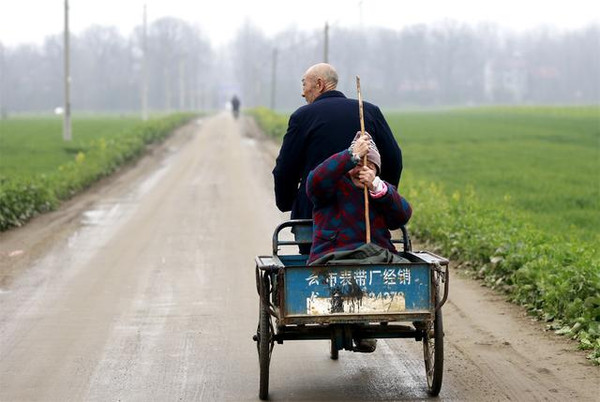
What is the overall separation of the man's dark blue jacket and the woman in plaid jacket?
240 millimetres

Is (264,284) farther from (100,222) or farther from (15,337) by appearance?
(100,222)

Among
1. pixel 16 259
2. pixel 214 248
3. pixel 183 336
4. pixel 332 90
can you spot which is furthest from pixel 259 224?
pixel 332 90

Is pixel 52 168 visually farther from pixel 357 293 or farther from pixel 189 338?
pixel 357 293

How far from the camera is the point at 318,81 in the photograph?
725 centimetres

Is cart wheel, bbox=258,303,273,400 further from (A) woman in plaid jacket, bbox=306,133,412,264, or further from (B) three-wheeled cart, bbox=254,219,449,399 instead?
(A) woman in plaid jacket, bbox=306,133,412,264

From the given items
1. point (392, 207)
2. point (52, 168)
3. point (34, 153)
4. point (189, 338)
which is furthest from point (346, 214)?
point (34, 153)

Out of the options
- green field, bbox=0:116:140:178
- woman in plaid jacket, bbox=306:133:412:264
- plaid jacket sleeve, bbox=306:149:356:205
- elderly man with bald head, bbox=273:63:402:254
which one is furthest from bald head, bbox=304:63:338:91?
green field, bbox=0:116:140:178

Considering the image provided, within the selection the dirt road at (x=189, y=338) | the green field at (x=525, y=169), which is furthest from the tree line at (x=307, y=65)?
the dirt road at (x=189, y=338)

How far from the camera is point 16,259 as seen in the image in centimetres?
1399

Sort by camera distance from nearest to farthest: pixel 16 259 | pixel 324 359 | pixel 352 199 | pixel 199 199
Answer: pixel 352 199 < pixel 324 359 < pixel 16 259 < pixel 199 199

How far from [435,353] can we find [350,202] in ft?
3.54

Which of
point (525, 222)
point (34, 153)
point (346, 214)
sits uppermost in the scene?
Answer: point (346, 214)

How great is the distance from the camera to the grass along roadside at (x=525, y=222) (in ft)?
31.2

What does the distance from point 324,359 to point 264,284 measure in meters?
1.56
